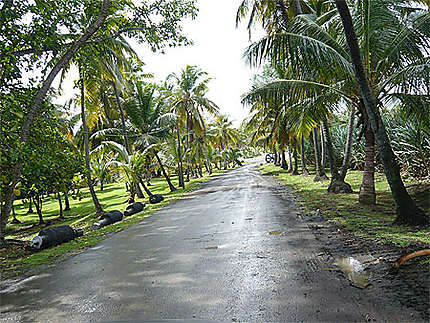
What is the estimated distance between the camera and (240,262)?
450 cm

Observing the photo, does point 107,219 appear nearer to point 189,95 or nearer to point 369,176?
point 369,176

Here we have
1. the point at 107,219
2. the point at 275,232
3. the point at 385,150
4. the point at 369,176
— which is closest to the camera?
the point at 385,150

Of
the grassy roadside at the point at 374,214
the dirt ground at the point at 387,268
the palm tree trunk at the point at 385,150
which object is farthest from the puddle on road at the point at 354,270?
the palm tree trunk at the point at 385,150

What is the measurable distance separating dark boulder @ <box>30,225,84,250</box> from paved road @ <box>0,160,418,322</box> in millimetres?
1492

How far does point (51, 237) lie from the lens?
285 inches

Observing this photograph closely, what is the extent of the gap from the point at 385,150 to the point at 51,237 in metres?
7.41

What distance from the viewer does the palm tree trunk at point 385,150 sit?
18.0 feet

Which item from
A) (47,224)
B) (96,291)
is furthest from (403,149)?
(47,224)

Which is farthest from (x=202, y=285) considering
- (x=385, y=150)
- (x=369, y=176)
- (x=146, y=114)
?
(x=146, y=114)

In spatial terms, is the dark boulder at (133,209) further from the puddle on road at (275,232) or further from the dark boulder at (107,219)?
the puddle on road at (275,232)

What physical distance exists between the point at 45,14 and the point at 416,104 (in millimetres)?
8660

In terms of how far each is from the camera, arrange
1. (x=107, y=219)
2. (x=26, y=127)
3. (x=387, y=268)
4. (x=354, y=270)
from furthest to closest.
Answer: (x=107, y=219), (x=26, y=127), (x=354, y=270), (x=387, y=268)

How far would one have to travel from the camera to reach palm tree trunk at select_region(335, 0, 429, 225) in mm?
5477

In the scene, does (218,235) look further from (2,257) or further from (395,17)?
(395,17)
